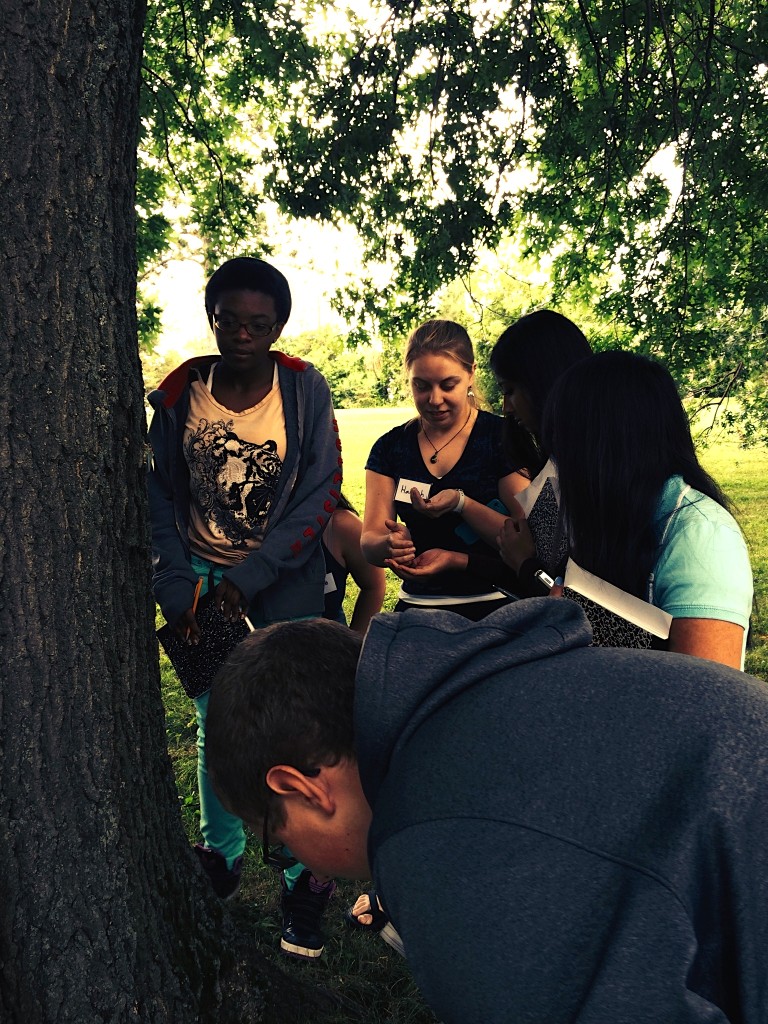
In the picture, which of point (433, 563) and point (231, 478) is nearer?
point (231, 478)

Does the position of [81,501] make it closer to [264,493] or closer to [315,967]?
[264,493]

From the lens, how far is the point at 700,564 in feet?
5.49

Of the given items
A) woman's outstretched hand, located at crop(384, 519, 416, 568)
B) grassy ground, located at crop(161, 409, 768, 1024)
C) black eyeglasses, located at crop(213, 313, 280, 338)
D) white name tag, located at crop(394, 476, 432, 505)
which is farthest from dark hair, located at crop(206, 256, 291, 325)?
grassy ground, located at crop(161, 409, 768, 1024)

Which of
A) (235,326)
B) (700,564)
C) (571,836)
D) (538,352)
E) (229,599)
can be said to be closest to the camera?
(571,836)

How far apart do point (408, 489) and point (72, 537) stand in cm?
151

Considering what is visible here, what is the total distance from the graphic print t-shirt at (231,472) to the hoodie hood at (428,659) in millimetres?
1622

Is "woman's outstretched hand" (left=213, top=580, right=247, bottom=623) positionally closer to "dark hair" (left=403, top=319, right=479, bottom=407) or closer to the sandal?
the sandal

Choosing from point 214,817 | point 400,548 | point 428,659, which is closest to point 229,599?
point 400,548

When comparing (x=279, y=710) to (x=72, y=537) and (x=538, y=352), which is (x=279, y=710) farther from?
(x=538, y=352)

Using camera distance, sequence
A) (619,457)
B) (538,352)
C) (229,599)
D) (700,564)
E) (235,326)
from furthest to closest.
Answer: (235,326) → (229,599) → (538,352) → (619,457) → (700,564)

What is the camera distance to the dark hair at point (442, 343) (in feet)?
10.5

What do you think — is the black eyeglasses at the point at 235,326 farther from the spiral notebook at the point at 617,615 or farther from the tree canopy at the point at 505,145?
the tree canopy at the point at 505,145

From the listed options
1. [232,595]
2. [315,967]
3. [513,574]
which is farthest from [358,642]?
[315,967]

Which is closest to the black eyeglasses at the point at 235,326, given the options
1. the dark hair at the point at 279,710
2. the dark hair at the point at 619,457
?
the dark hair at the point at 619,457
